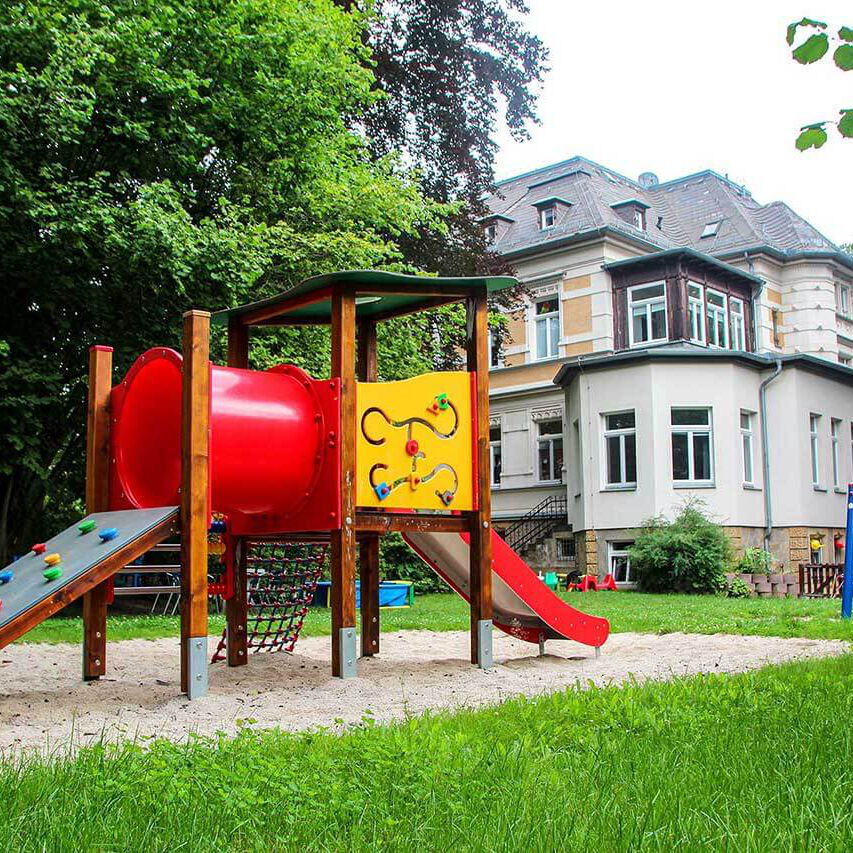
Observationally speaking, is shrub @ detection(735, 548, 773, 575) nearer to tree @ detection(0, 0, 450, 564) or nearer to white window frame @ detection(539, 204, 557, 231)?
tree @ detection(0, 0, 450, 564)

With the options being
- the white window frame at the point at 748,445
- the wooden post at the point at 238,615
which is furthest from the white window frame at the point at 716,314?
the wooden post at the point at 238,615

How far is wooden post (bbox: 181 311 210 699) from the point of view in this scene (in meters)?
7.06

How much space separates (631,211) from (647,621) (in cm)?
2449

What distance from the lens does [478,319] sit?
9.42 meters

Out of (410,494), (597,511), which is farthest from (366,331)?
(597,511)

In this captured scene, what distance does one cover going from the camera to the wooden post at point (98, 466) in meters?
8.19

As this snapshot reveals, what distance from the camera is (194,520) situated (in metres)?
7.16

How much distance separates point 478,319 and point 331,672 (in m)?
3.30

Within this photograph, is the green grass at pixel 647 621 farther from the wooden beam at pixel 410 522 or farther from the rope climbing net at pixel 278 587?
the wooden beam at pixel 410 522

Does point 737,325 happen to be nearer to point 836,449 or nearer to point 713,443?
point 836,449

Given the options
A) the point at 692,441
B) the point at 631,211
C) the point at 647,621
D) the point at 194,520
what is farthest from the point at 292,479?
the point at 631,211

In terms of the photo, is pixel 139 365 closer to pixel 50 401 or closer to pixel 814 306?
pixel 50 401

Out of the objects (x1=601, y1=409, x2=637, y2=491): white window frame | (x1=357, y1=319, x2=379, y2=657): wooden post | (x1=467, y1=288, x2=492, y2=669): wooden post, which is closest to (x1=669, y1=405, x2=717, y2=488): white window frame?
(x1=601, y1=409, x2=637, y2=491): white window frame

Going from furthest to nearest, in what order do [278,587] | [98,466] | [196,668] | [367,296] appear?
[278,587], [367,296], [98,466], [196,668]
